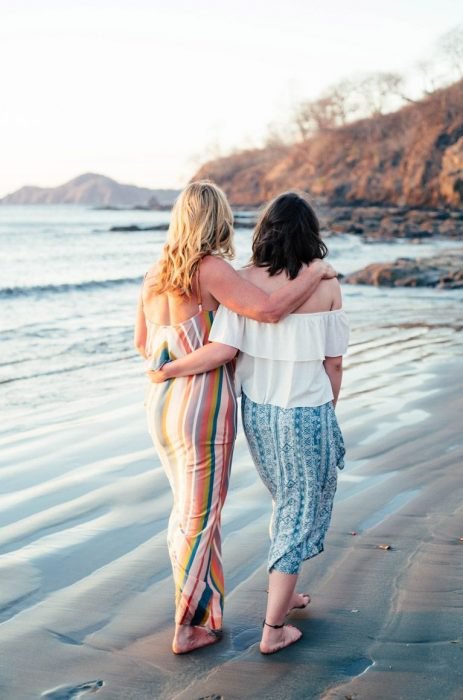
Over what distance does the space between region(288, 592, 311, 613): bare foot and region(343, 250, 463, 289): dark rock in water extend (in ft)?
49.1

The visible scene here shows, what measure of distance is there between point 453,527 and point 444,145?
64050 mm

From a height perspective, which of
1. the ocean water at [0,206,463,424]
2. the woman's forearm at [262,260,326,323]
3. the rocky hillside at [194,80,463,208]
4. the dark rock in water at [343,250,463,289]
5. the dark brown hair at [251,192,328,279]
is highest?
the rocky hillside at [194,80,463,208]

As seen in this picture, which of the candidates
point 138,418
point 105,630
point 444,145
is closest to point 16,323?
point 138,418

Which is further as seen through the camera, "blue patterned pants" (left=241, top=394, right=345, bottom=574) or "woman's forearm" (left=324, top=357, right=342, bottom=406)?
"woman's forearm" (left=324, top=357, right=342, bottom=406)

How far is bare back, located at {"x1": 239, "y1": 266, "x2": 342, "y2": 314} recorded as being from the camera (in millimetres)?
3357

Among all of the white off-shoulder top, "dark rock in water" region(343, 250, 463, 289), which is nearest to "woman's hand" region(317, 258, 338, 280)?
the white off-shoulder top

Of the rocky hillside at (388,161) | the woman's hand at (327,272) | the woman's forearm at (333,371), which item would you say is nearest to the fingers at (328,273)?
the woman's hand at (327,272)

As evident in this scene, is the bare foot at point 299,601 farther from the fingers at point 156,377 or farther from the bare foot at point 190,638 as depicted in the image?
the fingers at point 156,377

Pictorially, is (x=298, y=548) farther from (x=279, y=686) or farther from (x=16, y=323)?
(x=16, y=323)

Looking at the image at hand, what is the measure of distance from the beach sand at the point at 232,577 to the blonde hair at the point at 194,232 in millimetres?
1417

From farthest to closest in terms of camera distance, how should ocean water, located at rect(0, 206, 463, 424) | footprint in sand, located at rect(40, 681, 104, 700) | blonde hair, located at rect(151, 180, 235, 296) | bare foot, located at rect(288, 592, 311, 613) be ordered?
1. ocean water, located at rect(0, 206, 463, 424)
2. bare foot, located at rect(288, 592, 311, 613)
3. blonde hair, located at rect(151, 180, 235, 296)
4. footprint in sand, located at rect(40, 681, 104, 700)

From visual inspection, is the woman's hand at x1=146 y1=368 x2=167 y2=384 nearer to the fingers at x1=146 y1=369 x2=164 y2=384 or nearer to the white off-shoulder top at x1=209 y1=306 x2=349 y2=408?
the fingers at x1=146 y1=369 x2=164 y2=384

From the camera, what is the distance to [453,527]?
446 centimetres

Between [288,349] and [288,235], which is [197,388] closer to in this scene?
[288,349]
